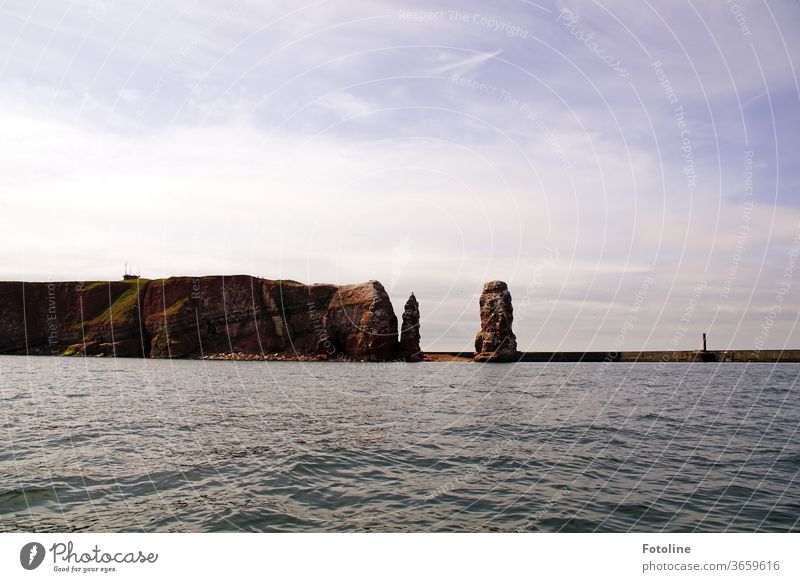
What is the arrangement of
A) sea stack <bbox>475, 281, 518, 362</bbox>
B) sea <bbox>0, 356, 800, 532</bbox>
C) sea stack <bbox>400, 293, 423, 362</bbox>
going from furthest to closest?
sea stack <bbox>400, 293, 423, 362</bbox>
sea stack <bbox>475, 281, 518, 362</bbox>
sea <bbox>0, 356, 800, 532</bbox>

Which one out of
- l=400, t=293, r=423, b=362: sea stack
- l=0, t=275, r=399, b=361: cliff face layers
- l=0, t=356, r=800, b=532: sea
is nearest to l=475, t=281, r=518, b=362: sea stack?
l=400, t=293, r=423, b=362: sea stack

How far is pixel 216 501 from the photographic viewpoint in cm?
1188

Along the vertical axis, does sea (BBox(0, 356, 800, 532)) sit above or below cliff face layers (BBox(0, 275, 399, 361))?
below

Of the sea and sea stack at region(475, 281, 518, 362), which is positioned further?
sea stack at region(475, 281, 518, 362)

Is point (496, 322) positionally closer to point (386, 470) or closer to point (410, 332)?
point (410, 332)

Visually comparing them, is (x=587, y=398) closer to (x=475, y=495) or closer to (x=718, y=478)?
A: (x=718, y=478)

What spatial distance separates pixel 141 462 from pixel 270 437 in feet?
17.9

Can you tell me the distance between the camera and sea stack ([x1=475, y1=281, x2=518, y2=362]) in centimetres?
13200

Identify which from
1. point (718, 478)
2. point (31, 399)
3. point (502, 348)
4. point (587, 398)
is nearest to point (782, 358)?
point (502, 348)

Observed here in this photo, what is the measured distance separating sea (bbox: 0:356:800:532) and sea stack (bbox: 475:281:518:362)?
339ft

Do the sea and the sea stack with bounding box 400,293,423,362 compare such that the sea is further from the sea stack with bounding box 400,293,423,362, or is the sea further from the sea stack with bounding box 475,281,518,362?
the sea stack with bounding box 400,293,423,362

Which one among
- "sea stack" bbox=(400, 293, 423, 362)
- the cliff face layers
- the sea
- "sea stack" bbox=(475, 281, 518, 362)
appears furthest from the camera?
"sea stack" bbox=(400, 293, 423, 362)

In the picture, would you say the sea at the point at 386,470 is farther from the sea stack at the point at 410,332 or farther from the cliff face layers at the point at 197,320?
the cliff face layers at the point at 197,320

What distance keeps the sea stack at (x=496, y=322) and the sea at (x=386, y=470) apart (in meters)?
103
